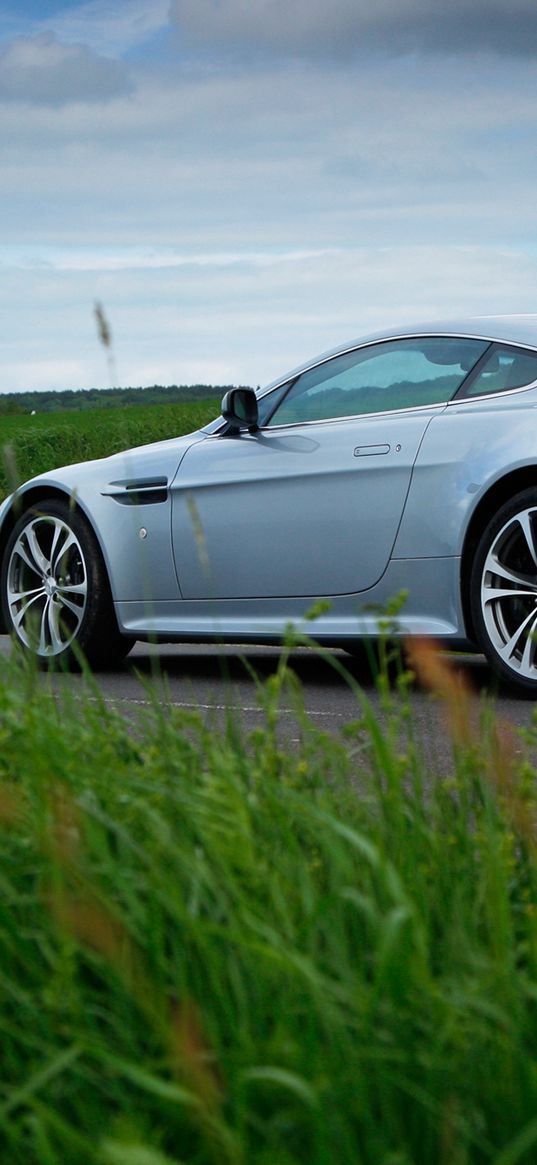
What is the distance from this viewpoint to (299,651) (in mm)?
9172

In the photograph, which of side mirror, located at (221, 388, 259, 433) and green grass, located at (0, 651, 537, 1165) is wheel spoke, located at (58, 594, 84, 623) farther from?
green grass, located at (0, 651, 537, 1165)

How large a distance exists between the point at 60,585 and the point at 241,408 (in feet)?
4.37

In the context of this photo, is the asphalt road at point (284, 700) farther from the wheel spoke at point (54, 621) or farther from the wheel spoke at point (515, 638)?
the wheel spoke at point (54, 621)

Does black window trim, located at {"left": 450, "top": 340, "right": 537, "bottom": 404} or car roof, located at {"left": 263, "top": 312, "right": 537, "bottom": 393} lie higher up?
car roof, located at {"left": 263, "top": 312, "right": 537, "bottom": 393}

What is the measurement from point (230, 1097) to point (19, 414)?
230 feet

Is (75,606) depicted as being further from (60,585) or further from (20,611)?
(20,611)

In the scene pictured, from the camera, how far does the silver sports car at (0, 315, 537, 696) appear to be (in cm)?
658

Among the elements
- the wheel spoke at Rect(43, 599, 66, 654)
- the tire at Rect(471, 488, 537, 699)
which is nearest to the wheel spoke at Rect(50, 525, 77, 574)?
the wheel spoke at Rect(43, 599, 66, 654)

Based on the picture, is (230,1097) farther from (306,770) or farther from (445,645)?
(445,645)

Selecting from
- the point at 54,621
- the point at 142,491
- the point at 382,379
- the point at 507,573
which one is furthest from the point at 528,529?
the point at 54,621

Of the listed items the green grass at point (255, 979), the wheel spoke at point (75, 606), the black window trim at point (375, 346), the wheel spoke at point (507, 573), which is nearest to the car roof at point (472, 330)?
the black window trim at point (375, 346)

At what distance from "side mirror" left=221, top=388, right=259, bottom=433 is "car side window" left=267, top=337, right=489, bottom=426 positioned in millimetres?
112

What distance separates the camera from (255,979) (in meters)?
2.01

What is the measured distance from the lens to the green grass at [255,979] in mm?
1754
